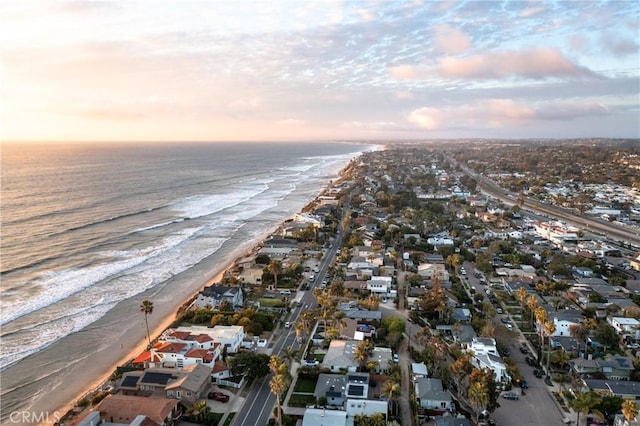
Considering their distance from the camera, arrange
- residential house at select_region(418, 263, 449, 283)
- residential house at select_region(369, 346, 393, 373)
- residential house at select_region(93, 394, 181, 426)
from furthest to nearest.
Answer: residential house at select_region(418, 263, 449, 283) < residential house at select_region(369, 346, 393, 373) < residential house at select_region(93, 394, 181, 426)

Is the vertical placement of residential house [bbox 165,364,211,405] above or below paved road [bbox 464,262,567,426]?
above

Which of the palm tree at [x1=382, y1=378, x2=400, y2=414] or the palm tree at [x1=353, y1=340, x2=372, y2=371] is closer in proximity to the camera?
the palm tree at [x1=382, y1=378, x2=400, y2=414]

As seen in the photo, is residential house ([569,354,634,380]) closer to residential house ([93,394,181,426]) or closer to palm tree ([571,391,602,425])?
palm tree ([571,391,602,425])

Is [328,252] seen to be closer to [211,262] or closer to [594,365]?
[211,262]

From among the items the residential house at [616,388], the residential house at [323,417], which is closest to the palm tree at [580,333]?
the residential house at [616,388]

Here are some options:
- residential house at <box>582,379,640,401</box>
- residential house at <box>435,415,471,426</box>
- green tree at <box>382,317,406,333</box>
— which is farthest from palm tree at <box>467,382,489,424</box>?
green tree at <box>382,317,406,333</box>

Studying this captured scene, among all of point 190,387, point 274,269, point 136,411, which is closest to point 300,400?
point 190,387
